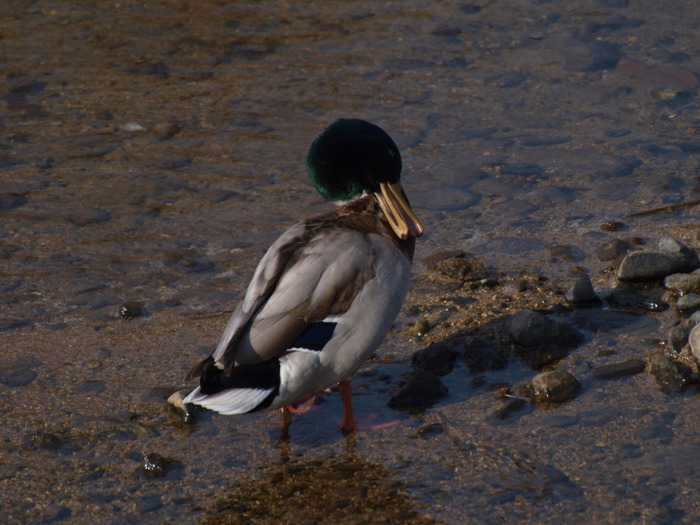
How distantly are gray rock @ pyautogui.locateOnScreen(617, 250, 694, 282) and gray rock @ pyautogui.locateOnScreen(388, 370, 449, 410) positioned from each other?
1205 millimetres

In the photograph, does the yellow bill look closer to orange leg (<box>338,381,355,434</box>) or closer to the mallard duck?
the mallard duck

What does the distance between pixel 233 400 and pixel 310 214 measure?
2.55 m

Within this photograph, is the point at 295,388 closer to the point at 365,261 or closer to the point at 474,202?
the point at 365,261

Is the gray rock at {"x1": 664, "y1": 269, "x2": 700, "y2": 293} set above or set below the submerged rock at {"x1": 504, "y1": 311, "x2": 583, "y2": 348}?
above

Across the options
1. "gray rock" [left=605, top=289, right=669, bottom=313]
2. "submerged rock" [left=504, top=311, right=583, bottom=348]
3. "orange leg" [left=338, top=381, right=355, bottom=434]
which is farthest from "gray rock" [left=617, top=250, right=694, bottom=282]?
"orange leg" [left=338, top=381, right=355, bottom=434]

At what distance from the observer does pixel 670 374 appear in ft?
12.4

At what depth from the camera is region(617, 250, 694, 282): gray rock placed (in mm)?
4527

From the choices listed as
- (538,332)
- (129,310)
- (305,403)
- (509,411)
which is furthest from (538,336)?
(129,310)

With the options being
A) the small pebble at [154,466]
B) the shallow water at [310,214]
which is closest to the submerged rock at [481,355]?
the shallow water at [310,214]

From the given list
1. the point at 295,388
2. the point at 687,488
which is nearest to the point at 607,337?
the point at 687,488

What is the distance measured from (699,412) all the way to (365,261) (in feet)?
4.40

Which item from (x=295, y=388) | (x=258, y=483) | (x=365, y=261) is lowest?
(x=258, y=483)

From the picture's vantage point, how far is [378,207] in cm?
419

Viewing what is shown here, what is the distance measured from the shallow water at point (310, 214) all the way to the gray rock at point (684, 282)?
198 mm
